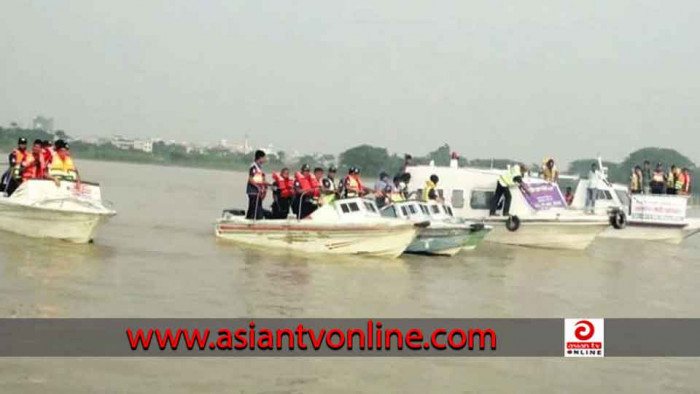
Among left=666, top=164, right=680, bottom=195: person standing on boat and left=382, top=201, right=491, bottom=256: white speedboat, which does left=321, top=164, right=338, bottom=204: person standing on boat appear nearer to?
left=382, top=201, right=491, bottom=256: white speedboat

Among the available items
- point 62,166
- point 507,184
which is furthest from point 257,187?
point 507,184

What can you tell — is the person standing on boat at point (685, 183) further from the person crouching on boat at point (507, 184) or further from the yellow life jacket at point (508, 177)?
the yellow life jacket at point (508, 177)

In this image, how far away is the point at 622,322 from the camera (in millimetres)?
14523

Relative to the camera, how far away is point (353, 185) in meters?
22.0

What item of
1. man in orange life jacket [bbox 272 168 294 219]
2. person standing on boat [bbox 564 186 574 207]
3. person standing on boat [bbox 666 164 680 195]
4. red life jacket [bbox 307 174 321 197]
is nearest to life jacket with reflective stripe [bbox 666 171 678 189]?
person standing on boat [bbox 666 164 680 195]

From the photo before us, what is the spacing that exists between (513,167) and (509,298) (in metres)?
10.5

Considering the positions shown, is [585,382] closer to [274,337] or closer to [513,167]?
[274,337]

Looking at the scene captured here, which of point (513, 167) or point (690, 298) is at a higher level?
point (513, 167)

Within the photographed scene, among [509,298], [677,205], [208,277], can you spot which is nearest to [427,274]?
[509,298]

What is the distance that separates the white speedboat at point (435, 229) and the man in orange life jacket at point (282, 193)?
223cm

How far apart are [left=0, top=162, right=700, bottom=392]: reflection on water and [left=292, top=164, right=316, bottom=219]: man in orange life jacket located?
1456mm

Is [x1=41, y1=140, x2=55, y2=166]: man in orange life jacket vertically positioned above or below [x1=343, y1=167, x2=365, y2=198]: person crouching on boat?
above

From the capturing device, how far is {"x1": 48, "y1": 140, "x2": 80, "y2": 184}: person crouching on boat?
64.0 feet

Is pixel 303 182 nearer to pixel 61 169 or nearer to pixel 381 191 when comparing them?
pixel 381 191
